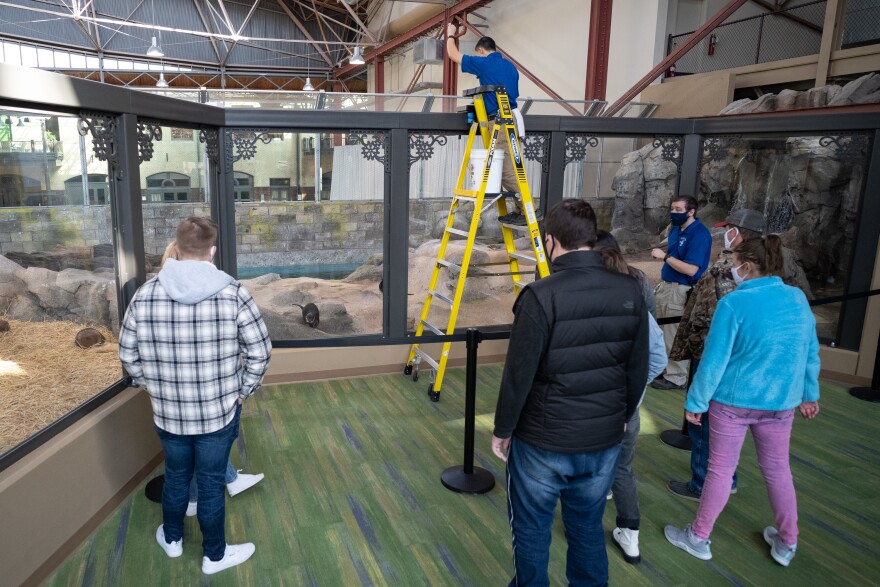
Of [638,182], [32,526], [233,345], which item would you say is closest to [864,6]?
[638,182]

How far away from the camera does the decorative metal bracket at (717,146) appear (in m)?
5.40

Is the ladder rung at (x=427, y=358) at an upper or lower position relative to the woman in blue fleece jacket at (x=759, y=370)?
lower

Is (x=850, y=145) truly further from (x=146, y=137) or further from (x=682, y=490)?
(x=146, y=137)

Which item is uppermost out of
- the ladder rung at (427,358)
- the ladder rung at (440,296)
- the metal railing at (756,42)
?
the metal railing at (756,42)

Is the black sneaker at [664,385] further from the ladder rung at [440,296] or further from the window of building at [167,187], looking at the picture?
the window of building at [167,187]

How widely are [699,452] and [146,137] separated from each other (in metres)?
3.50

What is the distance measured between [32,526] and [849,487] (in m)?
4.25

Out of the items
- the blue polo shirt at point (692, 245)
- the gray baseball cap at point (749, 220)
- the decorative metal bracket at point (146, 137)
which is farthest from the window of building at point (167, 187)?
the blue polo shirt at point (692, 245)

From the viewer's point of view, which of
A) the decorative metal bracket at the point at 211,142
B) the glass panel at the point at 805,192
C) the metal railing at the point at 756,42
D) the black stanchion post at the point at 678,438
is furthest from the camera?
the metal railing at the point at 756,42

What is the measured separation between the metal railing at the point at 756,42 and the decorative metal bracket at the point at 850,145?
23.8 feet

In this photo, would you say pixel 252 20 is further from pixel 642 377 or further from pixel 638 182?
pixel 642 377

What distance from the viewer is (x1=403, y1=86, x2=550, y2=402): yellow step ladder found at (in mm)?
4316

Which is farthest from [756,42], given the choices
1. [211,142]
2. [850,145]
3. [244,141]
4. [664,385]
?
[211,142]

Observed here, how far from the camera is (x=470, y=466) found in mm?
3615
